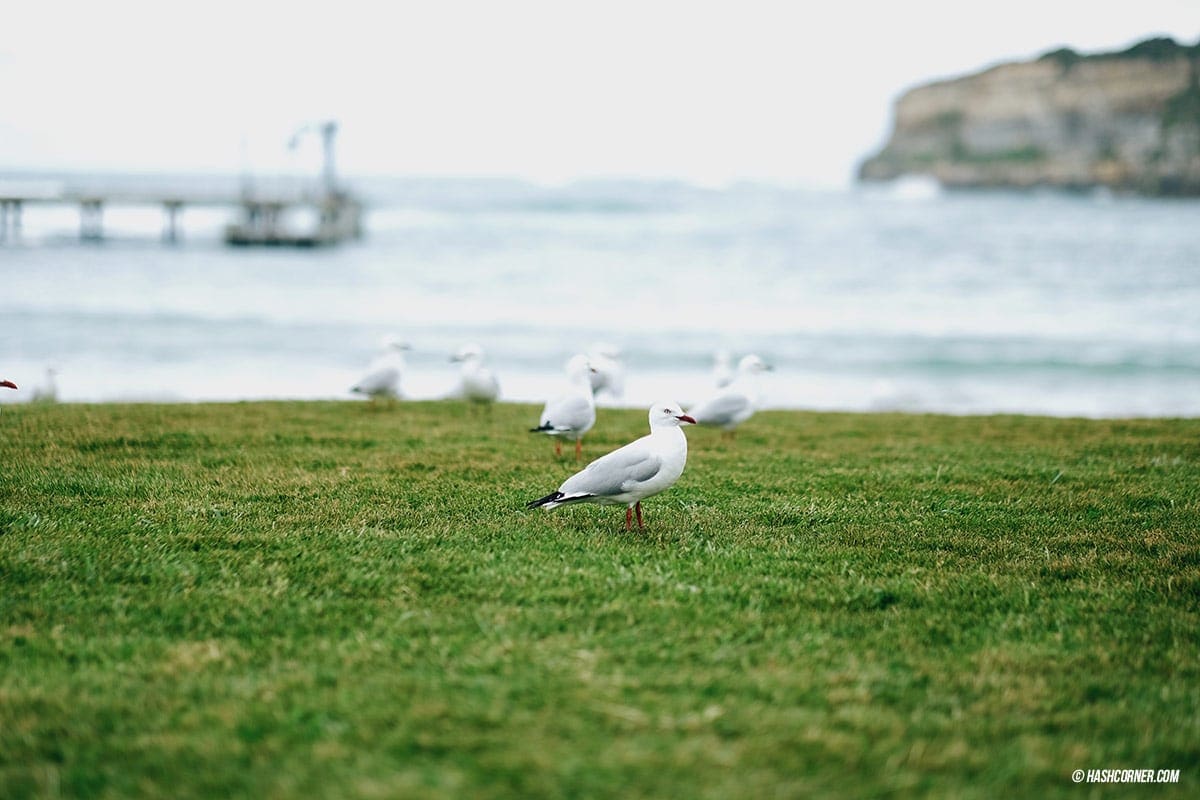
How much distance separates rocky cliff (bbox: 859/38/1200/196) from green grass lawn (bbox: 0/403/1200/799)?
13706cm

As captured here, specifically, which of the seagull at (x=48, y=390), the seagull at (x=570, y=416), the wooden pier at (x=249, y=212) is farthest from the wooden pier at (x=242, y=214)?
the seagull at (x=570, y=416)

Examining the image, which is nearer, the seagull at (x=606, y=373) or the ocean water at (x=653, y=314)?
the seagull at (x=606, y=373)

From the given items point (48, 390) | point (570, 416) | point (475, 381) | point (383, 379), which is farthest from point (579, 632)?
point (48, 390)

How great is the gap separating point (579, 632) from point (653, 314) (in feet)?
94.5

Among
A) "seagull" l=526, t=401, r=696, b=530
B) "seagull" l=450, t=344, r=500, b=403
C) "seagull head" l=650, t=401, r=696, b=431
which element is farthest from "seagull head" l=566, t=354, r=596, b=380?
"seagull" l=526, t=401, r=696, b=530

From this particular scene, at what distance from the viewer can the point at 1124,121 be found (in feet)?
507

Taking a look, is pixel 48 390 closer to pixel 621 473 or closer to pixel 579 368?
pixel 579 368

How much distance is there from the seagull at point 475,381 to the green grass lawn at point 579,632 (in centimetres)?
436

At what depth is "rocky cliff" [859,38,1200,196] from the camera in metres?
138

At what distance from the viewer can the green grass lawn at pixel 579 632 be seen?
3664mm

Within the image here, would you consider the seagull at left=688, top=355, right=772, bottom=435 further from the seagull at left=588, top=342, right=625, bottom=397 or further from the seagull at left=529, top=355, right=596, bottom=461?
the seagull at left=588, top=342, right=625, bottom=397

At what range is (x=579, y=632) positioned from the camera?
4879 mm

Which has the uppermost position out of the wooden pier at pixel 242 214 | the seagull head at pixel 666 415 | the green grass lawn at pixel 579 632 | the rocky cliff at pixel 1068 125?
the rocky cliff at pixel 1068 125

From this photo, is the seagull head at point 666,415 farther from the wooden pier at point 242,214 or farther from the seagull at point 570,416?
the wooden pier at point 242,214
